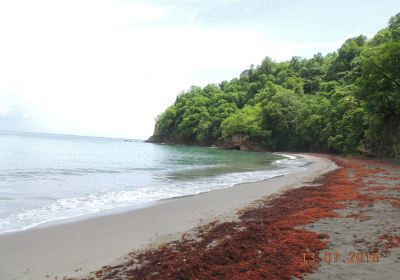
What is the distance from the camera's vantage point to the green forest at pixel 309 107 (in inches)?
1489

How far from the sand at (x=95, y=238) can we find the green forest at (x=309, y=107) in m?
31.6

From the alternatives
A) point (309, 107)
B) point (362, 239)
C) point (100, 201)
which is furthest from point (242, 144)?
point (362, 239)

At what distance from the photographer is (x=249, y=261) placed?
584cm

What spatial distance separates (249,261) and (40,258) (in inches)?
169

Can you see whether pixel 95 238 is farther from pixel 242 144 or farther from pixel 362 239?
pixel 242 144

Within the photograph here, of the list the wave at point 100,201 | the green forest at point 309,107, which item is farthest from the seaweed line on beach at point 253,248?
the green forest at point 309,107

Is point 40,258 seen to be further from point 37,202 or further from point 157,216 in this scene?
point 37,202

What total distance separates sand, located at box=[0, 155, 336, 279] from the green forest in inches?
1245

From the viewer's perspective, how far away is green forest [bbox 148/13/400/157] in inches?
1489

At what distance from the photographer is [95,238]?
8.06m

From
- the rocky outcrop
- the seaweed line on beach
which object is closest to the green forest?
the rocky outcrop

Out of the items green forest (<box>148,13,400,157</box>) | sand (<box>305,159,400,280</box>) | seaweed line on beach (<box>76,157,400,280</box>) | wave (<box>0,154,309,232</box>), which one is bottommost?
wave (<box>0,154,309,232</box>)

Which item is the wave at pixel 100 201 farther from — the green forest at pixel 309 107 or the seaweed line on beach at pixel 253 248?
the green forest at pixel 309 107

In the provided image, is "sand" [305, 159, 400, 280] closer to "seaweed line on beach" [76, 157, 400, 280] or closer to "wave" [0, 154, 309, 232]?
"seaweed line on beach" [76, 157, 400, 280]
